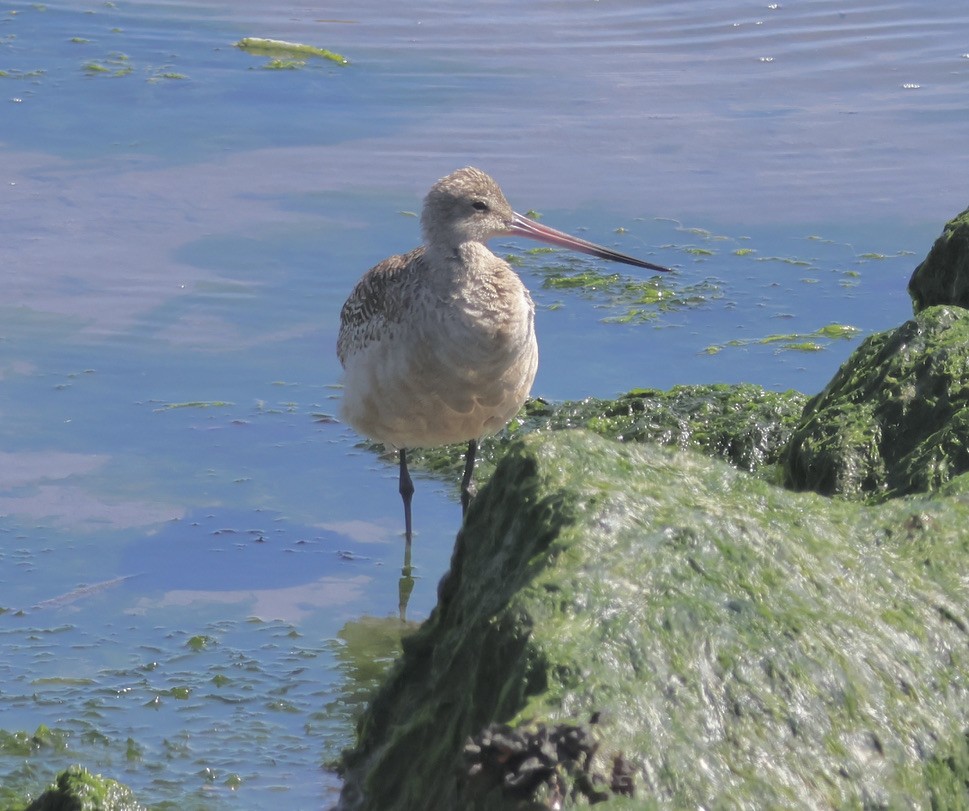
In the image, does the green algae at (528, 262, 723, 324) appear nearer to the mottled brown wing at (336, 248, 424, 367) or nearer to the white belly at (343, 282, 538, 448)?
the mottled brown wing at (336, 248, 424, 367)

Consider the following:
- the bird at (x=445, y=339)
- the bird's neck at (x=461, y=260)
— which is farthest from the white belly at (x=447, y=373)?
the bird's neck at (x=461, y=260)

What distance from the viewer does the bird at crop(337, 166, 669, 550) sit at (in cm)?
575

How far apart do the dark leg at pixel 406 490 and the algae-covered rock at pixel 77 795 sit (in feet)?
8.22

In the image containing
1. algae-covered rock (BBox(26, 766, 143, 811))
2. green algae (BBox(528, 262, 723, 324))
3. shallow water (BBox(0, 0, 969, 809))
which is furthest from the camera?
green algae (BBox(528, 262, 723, 324))

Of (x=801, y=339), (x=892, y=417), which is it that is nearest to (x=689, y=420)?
(x=892, y=417)

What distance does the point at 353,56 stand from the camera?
1183 cm

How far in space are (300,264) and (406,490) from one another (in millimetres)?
2479

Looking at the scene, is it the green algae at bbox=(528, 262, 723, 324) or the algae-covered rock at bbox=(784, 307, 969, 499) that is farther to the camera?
the green algae at bbox=(528, 262, 723, 324)

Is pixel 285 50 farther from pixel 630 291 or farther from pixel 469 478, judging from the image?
pixel 469 478

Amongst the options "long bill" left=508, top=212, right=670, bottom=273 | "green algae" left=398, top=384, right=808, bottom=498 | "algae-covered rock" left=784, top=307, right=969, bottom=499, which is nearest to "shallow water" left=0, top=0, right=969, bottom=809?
"green algae" left=398, top=384, right=808, bottom=498

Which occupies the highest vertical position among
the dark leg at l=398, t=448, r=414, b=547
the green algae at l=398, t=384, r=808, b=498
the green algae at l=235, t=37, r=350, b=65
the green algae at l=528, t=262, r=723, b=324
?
the green algae at l=235, t=37, r=350, b=65

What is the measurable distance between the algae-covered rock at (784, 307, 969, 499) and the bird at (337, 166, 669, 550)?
1.12 m

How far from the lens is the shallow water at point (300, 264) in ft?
16.7

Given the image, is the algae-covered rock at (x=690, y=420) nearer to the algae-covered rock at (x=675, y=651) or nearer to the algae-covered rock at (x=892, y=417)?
the algae-covered rock at (x=892, y=417)
